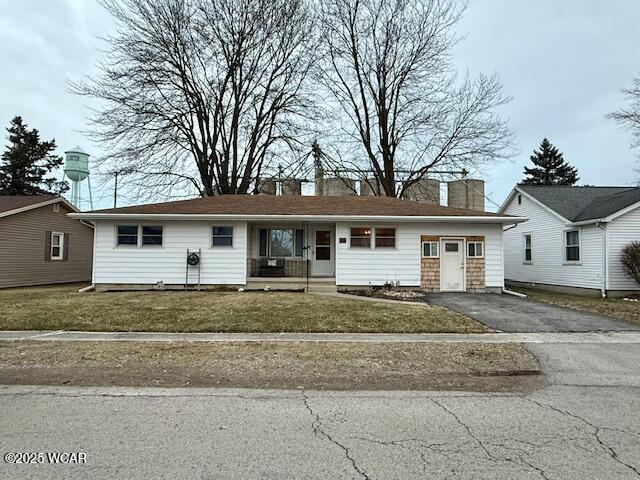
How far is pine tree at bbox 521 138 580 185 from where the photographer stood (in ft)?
163

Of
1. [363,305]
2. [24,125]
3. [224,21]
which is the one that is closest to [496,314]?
[363,305]

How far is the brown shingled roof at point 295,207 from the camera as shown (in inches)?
616

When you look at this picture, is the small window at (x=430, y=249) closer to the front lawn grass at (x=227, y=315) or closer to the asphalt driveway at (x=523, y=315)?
the asphalt driveway at (x=523, y=315)

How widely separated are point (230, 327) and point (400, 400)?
15.8 feet

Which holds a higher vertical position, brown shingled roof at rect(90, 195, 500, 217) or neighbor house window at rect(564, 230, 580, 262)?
brown shingled roof at rect(90, 195, 500, 217)

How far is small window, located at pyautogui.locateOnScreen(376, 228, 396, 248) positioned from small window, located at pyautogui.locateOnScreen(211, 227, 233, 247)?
5.62m

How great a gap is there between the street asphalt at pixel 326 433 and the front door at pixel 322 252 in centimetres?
1195

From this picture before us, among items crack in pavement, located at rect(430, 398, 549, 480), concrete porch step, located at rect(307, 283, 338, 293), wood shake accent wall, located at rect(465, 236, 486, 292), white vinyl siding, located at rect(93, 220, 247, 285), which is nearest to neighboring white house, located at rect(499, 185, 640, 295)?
wood shake accent wall, located at rect(465, 236, 486, 292)

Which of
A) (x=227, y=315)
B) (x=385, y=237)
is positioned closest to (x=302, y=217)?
(x=385, y=237)

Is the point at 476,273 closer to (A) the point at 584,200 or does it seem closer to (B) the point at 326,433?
(A) the point at 584,200

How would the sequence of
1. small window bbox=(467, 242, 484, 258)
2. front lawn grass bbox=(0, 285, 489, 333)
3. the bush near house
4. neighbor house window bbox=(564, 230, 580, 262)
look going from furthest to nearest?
neighbor house window bbox=(564, 230, 580, 262)
small window bbox=(467, 242, 484, 258)
the bush near house
front lawn grass bbox=(0, 285, 489, 333)

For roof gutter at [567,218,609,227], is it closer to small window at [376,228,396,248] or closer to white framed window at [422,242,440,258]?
white framed window at [422,242,440,258]

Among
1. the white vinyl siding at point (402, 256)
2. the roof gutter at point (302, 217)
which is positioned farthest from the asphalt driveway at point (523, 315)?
the roof gutter at point (302, 217)

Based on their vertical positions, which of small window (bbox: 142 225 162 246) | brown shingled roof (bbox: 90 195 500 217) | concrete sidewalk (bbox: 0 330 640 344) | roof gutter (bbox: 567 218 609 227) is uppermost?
brown shingled roof (bbox: 90 195 500 217)
